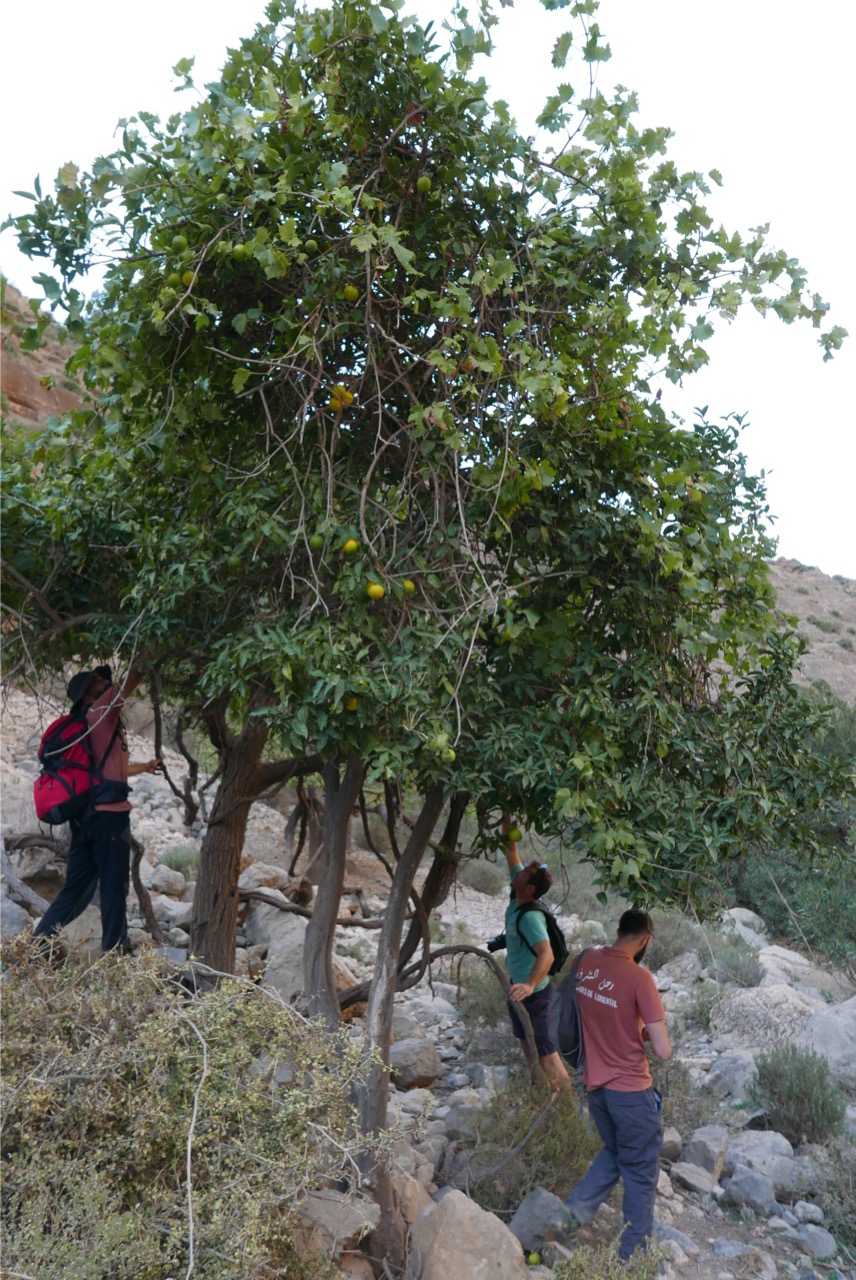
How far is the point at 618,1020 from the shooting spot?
14.9 ft

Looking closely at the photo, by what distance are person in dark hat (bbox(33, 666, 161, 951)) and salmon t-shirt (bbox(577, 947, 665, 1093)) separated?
7.86 ft

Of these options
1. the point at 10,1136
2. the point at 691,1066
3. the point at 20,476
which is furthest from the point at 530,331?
the point at 691,1066

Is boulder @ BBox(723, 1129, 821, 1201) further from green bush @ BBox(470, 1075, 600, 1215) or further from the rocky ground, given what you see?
green bush @ BBox(470, 1075, 600, 1215)

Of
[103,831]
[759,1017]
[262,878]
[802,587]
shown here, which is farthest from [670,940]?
[802,587]

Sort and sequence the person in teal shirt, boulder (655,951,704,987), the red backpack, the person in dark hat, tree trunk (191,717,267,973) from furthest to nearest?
1. boulder (655,951,704,987)
2. tree trunk (191,717,267,973)
3. the person in teal shirt
4. the person in dark hat
5. the red backpack

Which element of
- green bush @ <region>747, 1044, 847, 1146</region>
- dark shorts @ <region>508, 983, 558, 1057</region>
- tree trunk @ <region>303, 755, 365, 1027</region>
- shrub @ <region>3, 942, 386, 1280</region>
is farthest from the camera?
green bush @ <region>747, 1044, 847, 1146</region>

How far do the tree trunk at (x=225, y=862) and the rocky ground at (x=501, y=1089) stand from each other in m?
0.68

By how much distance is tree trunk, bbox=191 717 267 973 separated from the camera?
20.2 ft

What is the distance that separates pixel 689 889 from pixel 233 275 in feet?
9.77

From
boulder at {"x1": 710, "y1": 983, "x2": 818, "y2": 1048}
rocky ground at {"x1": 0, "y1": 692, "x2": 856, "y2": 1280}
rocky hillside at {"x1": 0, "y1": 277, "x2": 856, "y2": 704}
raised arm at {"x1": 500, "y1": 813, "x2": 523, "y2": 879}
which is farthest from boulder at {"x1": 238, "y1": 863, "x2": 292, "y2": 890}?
rocky hillside at {"x1": 0, "y1": 277, "x2": 856, "y2": 704}

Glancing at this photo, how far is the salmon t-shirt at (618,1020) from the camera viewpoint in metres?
4.51

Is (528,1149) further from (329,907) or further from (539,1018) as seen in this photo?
(329,907)

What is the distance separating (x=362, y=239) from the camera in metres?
3.40

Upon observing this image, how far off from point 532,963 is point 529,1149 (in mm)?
1117
